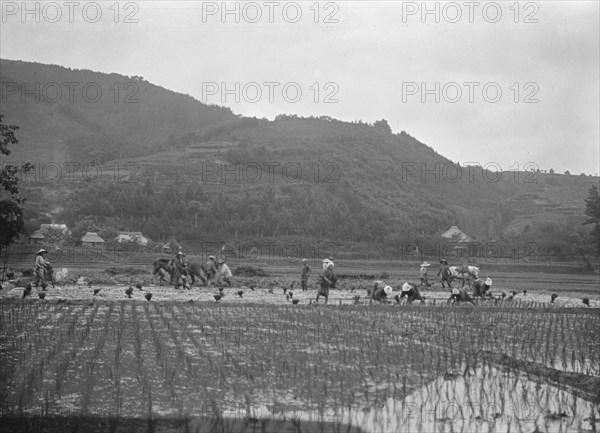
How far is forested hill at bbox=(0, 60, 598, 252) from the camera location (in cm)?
7894

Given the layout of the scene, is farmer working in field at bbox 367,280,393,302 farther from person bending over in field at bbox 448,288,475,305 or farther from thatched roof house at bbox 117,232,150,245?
thatched roof house at bbox 117,232,150,245

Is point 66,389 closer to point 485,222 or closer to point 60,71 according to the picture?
point 485,222

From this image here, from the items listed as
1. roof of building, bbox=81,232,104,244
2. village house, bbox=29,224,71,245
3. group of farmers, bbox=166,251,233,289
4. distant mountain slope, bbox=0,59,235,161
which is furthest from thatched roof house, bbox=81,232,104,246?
distant mountain slope, bbox=0,59,235,161

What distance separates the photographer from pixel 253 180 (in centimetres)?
10300

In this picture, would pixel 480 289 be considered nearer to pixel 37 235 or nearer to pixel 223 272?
pixel 223 272

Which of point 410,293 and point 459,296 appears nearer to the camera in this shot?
point 410,293

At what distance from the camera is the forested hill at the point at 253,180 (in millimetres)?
78938

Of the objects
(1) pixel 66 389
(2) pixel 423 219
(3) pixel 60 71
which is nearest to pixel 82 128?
(3) pixel 60 71

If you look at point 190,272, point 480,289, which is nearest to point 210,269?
point 190,272

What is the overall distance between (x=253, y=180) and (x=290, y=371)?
93.3m

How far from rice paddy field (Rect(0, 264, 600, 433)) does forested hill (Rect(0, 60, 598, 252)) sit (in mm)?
51790

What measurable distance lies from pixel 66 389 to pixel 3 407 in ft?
3.48

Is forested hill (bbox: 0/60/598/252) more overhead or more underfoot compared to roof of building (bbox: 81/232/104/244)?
more overhead

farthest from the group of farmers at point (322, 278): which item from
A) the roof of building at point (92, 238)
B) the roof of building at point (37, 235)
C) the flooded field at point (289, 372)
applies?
the roof of building at point (37, 235)
